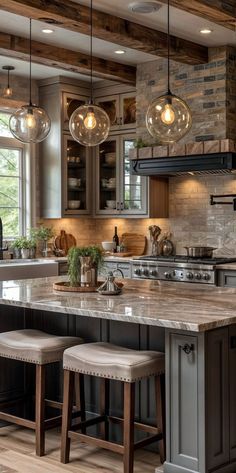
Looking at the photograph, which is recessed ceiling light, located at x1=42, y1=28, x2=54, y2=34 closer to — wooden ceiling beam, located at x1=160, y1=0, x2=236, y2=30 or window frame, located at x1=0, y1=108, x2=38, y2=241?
wooden ceiling beam, located at x1=160, y1=0, x2=236, y2=30

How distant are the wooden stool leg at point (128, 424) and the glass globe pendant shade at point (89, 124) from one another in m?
1.98

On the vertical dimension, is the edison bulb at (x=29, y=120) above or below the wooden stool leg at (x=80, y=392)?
above

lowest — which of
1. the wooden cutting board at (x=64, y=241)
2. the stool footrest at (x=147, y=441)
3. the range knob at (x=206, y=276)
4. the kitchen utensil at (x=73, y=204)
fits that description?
the stool footrest at (x=147, y=441)

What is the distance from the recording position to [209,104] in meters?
6.68

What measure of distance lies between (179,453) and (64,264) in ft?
12.9

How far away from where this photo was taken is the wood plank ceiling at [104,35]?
479cm

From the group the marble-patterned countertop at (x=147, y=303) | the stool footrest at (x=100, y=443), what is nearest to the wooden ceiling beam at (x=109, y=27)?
the marble-patterned countertop at (x=147, y=303)

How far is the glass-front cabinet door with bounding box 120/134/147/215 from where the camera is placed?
288 inches

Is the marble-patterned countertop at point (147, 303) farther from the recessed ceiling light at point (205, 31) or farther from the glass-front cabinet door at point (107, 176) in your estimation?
the glass-front cabinet door at point (107, 176)

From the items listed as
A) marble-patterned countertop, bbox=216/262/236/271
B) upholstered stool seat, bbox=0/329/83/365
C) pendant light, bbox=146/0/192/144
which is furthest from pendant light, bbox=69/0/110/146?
marble-patterned countertop, bbox=216/262/236/271

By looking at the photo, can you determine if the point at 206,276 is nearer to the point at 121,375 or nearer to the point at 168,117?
the point at 168,117

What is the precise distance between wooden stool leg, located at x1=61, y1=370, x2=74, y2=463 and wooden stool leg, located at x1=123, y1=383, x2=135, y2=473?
45 cm

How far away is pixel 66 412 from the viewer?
3750mm

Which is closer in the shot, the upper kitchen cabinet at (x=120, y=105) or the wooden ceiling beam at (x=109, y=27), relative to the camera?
the wooden ceiling beam at (x=109, y=27)
